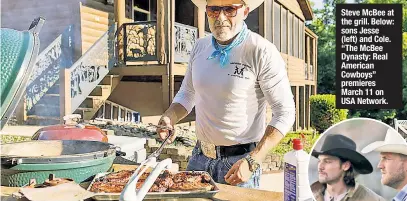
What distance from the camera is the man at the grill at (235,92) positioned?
1.89 m

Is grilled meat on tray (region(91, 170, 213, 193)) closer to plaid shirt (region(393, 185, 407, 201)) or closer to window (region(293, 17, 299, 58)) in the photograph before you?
plaid shirt (region(393, 185, 407, 201))

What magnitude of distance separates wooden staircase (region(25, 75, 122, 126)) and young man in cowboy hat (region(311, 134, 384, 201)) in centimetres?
607

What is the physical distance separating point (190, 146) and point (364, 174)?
5.73 meters

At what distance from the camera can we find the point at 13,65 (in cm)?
118

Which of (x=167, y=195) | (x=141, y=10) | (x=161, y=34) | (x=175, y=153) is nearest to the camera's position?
(x=167, y=195)

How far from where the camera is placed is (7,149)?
1.97m

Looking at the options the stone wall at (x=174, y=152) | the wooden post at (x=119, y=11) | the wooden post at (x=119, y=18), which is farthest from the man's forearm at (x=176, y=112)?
the wooden post at (x=119, y=11)

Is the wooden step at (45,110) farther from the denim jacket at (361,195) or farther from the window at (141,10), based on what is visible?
the denim jacket at (361,195)

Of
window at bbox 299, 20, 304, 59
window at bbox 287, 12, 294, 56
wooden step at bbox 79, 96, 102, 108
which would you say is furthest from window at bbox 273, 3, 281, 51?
wooden step at bbox 79, 96, 102, 108

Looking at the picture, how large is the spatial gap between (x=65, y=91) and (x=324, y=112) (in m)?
14.6

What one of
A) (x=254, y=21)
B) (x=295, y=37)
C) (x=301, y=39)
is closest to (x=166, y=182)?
(x=254, y=21)

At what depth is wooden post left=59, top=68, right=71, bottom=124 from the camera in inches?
250

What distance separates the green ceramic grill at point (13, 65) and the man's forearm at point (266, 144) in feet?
3.07

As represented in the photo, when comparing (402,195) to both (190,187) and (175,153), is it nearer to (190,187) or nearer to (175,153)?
(190,187)
